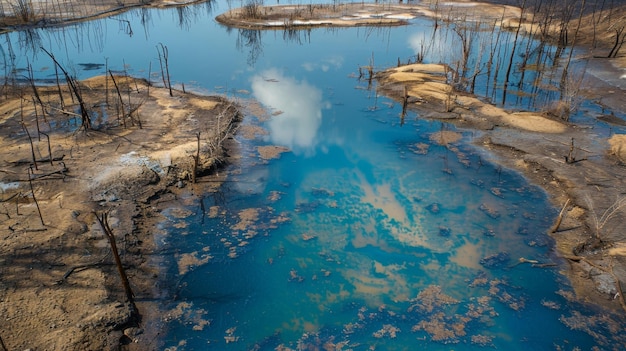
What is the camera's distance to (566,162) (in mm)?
7027

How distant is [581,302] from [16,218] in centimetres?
665

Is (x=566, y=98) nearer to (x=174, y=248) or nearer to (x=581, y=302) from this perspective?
(x=581, y=302)

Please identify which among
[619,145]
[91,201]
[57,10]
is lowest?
[91,201]

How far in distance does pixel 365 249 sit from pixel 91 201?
3.71m

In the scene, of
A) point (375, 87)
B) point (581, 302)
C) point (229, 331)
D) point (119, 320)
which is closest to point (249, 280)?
point (229, 331)

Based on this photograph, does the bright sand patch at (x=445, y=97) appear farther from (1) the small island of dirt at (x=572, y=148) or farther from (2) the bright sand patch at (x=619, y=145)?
(2) the bright sand patch at (x=619, y=145)

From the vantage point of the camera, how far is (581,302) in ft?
15.6

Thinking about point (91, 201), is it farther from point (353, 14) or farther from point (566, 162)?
point (353, 14)

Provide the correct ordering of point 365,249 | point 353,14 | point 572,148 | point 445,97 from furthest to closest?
point 353,14, point 445,97, point 572,148, point 365,249

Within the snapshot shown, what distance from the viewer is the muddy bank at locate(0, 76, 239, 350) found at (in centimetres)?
418

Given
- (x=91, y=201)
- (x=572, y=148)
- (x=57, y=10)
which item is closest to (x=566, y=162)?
(x=572, y=148)

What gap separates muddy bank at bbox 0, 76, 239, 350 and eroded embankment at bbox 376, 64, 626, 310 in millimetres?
4497

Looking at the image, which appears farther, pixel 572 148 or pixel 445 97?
pixel 445 97

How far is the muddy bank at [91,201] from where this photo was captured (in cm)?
418
